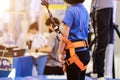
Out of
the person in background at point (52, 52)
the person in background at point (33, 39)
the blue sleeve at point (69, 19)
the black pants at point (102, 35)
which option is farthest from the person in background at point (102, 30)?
the blue sleeve at point (69, 19)

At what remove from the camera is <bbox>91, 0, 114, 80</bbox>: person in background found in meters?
2.52

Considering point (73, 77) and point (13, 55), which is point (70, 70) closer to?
point (73, 77)

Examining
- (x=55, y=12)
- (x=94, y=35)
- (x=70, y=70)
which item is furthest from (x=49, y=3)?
(x=70, y=70)

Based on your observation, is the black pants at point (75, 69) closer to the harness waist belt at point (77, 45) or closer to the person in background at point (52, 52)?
the harness waist belt at point (77, 45)

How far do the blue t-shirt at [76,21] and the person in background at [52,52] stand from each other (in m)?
0.73

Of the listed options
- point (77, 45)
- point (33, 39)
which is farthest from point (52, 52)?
point (77, 45)

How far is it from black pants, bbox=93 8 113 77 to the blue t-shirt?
1.88ft

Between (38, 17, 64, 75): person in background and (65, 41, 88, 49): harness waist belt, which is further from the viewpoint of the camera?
(38, 17, 64, 75): person in background

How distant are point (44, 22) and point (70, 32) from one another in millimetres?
841

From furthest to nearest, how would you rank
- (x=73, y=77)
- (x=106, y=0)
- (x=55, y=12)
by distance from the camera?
1. (x=55, y=12)
2. (x=106, y=0)
3. (x=73, y=77)

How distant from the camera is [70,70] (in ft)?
6.30

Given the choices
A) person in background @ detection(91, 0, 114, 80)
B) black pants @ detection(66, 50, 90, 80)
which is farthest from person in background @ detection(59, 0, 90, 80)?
person in background @ detection(91, 0, 114, 80)

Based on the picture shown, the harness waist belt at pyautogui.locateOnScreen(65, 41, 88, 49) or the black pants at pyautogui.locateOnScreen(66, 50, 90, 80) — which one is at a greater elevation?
the harness waist belt at pyautogui.locateOnScreen(65, 41, 88, 49)

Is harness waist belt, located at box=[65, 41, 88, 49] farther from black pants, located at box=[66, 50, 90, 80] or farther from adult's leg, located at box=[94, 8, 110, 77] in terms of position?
adult's leg, located at box=[94, 8, 110, 77]
